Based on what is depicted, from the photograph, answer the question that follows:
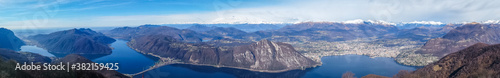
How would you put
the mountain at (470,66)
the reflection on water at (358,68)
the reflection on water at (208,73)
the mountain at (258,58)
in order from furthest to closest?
the mountain at (258,58) < the reflection on water at (358,68) < the reflection on water at (208,73) < the mountain at (470,66)

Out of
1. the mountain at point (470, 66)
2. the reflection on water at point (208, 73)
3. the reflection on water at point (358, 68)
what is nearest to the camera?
the mountain at point (470, 66)

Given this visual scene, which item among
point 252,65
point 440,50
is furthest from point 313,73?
point 440,50

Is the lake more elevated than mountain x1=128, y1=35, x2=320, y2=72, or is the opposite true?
mountain x1=128, y1=35, x2=320, y2=72

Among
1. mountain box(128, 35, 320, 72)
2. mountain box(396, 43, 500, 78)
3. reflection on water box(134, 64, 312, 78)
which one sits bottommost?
reflection on water box(134, 64, 312, 78)

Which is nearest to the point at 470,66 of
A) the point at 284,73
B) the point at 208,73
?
the point at 284,73

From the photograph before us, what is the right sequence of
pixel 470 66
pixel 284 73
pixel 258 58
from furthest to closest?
pixel 258 58 → pixel 284 73 → pixel 470 66

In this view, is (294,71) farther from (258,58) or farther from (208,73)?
(208,73)

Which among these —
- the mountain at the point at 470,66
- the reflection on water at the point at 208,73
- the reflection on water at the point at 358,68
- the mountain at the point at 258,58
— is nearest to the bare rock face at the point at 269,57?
the mountain at the point at 258,58

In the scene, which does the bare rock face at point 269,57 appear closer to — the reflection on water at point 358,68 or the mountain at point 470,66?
the reflection on water at point 358,68

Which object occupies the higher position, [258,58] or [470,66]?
[470,66]

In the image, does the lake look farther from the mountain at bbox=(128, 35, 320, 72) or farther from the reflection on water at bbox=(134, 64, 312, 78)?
the mountain at bbox=(128, 35, 320, 72)

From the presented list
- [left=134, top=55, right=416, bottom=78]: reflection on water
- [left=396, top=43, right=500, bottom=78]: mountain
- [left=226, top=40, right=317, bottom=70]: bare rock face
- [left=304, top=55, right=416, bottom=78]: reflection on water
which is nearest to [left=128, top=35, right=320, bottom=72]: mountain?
Result: [left=226, top=40, right=317, bottom=70]: bare rock face
